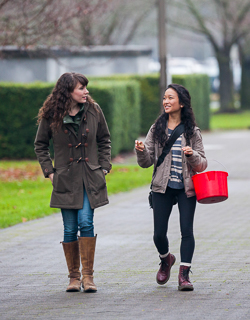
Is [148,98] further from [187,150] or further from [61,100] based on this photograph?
[187,150]

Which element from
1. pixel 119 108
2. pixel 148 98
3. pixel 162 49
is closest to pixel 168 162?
pixel 162 49

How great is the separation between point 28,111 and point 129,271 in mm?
10578

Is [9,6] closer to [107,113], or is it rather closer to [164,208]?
[107,113]

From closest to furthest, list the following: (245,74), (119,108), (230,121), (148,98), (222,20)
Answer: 1. (119,108)
2. (148,98)
3. (230,121)
4. (222,20)
5. (245,74)

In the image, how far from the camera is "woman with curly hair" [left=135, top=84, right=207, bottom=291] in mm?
5281

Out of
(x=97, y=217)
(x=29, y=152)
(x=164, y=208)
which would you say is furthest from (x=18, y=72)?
(x=164, y=208)

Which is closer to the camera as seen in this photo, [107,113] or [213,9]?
[107,113]

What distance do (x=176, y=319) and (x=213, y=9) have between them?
101 ft

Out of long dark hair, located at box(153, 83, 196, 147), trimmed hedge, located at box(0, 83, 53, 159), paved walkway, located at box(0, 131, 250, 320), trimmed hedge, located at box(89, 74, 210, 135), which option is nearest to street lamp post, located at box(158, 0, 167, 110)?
trimmed hedge, located at box(0, 83, 53, 159)

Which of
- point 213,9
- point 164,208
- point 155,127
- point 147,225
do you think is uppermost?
point 213,9

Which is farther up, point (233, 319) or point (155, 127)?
point (155, 127)

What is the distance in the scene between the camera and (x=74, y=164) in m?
5.35

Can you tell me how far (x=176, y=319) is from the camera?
4578 mm

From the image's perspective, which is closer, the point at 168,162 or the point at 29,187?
the point at 168,162
